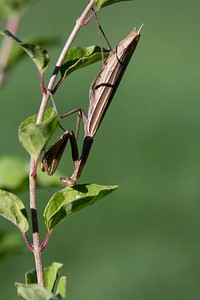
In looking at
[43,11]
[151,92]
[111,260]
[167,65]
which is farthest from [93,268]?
[43,11]

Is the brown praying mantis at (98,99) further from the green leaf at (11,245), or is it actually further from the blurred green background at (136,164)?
the blurred green background at (136,164)

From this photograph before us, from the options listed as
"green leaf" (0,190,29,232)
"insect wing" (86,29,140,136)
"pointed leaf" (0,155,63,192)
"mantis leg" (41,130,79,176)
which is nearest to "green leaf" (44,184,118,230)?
"green leaf" (0,190,29,232)

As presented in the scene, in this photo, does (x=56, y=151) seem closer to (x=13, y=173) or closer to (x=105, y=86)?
(x=105, y=86)

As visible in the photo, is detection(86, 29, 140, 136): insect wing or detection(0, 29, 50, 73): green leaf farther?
detection(86, 29, 140, 136): insect wing

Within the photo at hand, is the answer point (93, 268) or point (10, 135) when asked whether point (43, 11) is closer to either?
point (10, 135)

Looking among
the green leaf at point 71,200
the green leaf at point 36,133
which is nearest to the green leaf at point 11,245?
the green leaf at point 71,200

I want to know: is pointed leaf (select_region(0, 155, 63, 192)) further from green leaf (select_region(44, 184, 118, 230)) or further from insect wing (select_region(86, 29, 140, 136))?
green leaf (select_region(44, 184, 118, 230))

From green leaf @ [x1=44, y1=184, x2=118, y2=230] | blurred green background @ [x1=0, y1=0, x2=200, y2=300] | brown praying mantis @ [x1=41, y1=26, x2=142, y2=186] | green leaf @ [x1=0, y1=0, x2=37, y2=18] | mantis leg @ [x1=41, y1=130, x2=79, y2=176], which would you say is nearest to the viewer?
green leaf @ [x1=44, y1=184, x2=118, y2=230]
